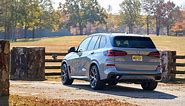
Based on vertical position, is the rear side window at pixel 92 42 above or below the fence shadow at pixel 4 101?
above

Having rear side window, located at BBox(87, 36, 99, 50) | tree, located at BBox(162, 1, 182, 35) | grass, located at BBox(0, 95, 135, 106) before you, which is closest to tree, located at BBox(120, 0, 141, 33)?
tree, located at BBox(162, 1, 182, 35)

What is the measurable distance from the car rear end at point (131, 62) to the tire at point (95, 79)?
0.46 m

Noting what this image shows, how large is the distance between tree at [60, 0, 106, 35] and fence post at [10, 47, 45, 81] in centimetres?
9293

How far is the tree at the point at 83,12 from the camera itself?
360 feet

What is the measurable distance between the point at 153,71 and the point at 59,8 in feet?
339

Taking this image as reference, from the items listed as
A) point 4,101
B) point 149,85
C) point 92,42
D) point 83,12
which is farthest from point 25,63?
point 83,12

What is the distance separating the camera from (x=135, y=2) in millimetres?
113438

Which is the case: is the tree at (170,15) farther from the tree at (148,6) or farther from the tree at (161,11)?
the tree at (148,6)

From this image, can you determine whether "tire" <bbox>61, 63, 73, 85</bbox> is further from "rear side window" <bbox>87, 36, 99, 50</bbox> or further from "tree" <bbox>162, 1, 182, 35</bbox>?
"tree" <bbox>162, 1, 182, 35</bbox>

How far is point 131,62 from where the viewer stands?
11.9 metres

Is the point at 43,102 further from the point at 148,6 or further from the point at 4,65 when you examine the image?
the point at 148,6

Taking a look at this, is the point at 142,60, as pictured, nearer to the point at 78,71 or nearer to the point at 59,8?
the point at 78,71

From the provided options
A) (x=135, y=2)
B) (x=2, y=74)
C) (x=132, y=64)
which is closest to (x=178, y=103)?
(x=132, y=64)

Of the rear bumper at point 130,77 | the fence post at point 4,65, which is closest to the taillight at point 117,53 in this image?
the rear bumper at point 130,77
